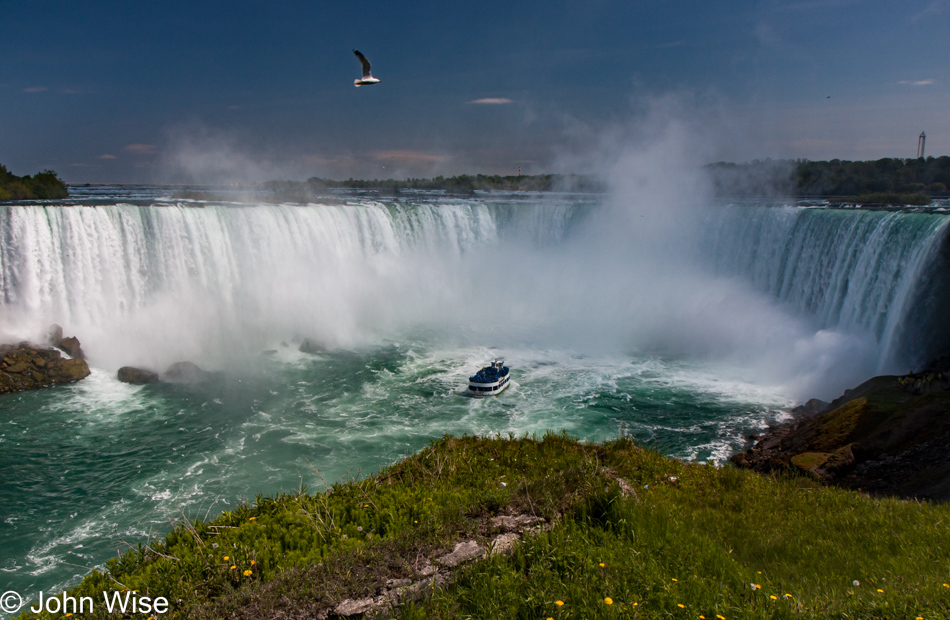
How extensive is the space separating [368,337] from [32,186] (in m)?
25.4

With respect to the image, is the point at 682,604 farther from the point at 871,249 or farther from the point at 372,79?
the point at 871,249

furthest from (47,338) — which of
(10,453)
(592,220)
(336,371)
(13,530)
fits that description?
(592,220)

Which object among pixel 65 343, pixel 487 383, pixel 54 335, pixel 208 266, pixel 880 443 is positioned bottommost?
pixel 487 383

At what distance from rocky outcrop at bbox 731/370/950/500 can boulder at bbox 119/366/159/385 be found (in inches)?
633

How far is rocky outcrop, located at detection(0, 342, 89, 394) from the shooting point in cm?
1575

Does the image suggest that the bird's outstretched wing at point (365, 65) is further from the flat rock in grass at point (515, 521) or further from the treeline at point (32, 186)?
the treeline at point (32, 186)

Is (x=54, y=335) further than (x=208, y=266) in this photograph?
No

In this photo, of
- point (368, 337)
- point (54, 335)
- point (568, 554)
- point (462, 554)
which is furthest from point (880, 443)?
point (54, 335)

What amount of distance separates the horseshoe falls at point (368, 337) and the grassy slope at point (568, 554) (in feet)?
17.1

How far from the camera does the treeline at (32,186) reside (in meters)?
32.1

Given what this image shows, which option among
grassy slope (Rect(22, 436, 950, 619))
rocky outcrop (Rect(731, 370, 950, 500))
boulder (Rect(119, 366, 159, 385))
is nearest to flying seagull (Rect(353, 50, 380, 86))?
grassy slope (Rect(22, 436, 950, 619))

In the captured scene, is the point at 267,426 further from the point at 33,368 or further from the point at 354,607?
the point at 354,607

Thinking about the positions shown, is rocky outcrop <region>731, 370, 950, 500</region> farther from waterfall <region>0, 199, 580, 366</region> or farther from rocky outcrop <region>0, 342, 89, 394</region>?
rocky outcrop <region>0, 342, 89, 394</region>

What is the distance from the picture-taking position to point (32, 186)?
3331cm
